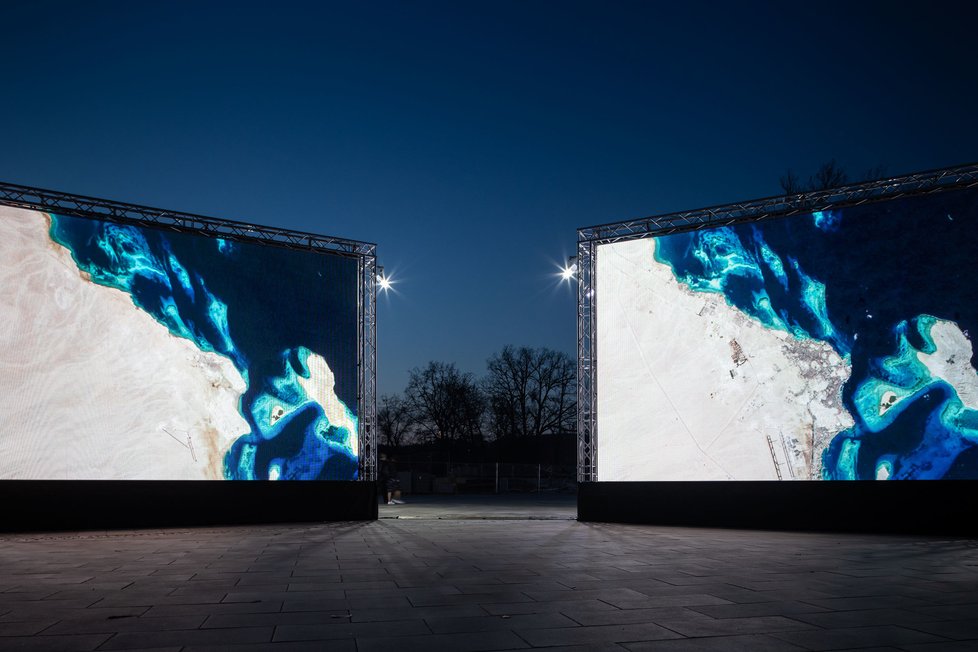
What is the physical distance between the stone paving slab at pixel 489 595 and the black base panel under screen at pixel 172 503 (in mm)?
1700

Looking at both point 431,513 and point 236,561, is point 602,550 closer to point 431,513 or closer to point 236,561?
point 236,561

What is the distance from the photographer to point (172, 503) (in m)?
15.3

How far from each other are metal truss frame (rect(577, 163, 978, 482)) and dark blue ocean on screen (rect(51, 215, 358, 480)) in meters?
5.79

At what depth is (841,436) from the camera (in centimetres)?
1394

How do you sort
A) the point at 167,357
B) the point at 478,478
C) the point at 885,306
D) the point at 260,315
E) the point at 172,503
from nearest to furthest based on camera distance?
the point at 885,306
the point at 167,357
the point at 172,503
the point at 260,315
the point at 478,478

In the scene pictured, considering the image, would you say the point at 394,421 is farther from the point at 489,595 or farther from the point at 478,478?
the point at 489,595

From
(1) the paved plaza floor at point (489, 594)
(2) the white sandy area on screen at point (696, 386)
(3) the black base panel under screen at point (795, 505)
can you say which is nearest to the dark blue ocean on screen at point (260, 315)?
(1) the paved plaza floor at point (489, 594)

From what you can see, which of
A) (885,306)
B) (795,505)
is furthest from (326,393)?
(885,306)

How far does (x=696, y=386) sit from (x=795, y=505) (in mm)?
3125

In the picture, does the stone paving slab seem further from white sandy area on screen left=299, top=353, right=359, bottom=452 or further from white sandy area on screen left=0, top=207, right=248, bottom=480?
white sandy area on screen left=299, top=353, right=359, bottom=452

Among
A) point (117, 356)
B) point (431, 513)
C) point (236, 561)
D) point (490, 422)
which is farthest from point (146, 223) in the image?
point (490, 422)

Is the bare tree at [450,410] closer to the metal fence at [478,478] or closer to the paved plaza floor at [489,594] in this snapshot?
the metal fence at [478,478]

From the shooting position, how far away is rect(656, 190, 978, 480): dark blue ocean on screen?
43.1 ft

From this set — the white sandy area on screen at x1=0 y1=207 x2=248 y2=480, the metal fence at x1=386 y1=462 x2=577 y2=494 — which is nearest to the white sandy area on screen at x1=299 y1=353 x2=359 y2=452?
the white sandy area on screen at x1=0 y1=207 x2=248 y2=480
